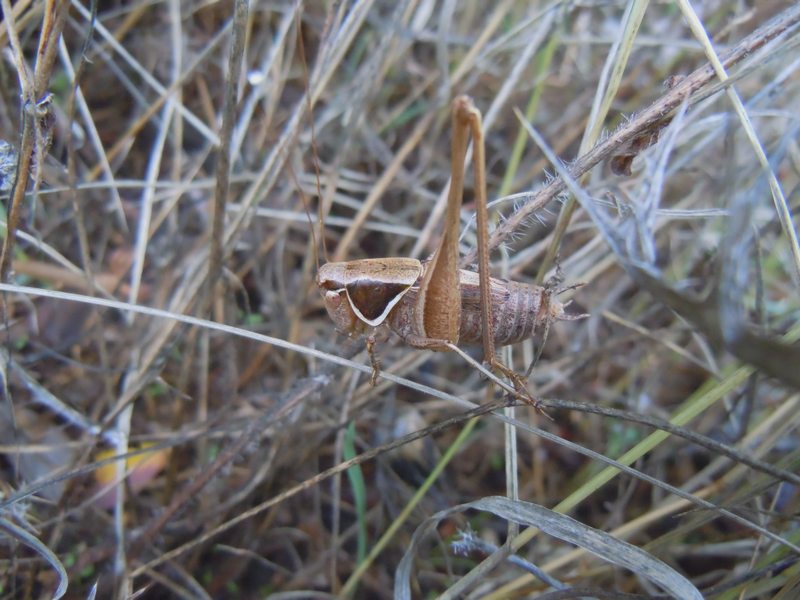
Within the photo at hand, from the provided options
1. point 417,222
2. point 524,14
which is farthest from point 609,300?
point 524,14

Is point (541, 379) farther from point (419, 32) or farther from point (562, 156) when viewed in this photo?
point (419, 32)

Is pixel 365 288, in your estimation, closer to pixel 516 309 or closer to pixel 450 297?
pixel 450 297

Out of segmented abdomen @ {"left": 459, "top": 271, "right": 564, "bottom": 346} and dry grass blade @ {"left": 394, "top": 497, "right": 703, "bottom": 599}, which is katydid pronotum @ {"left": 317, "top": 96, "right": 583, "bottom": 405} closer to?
segmented abdomen @ {"left": 459, "top": 271, "right": 564, "bottom": 346}

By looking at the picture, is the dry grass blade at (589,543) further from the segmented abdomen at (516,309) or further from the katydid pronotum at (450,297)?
the segmented abdomen at (516,309)

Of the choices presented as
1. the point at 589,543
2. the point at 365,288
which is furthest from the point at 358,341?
the point at 589,543

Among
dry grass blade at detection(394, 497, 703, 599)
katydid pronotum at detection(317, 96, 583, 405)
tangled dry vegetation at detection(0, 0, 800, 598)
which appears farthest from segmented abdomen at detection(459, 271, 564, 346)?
dry grass blade at detection(394, 497, 703, 599)

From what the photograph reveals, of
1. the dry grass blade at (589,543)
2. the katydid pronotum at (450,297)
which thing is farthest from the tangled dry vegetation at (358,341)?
the katydid pronotum at (450,297)
